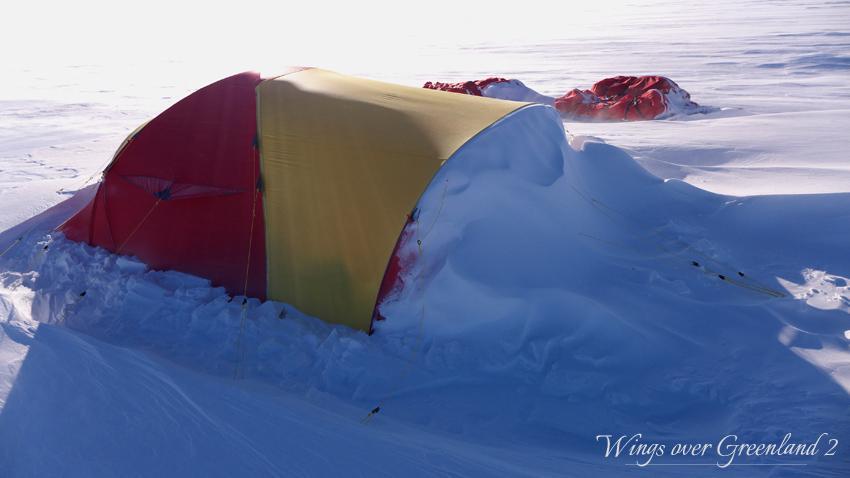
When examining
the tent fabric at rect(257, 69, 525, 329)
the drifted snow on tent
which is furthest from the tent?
the drifted snow on tent

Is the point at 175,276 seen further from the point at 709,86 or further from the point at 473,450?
the point at 709,86

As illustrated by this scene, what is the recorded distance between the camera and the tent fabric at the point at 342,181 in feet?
11.7

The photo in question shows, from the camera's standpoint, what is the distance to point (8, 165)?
693 centimetres

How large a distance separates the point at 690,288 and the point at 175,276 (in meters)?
3.20

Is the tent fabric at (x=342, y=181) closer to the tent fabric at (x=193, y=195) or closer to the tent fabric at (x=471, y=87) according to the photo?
the tent fabric at (x=193, y=195)

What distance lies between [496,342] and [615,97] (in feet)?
23.2

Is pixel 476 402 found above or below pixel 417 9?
below

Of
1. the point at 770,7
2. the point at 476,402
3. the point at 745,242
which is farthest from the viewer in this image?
the point at 770,7

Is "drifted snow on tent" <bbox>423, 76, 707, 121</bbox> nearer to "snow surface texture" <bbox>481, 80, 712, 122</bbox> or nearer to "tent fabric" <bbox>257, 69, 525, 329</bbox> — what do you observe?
"snow surface texture" <bbox>481, 80, 712, 122</bbox>

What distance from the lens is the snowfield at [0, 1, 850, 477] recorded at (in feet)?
8.52

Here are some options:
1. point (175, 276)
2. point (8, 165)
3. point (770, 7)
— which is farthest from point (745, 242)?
point (770, 7)

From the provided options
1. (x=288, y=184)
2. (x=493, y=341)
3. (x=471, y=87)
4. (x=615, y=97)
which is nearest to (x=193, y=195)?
(x=288, y=184)

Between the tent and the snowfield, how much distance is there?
0.45 ft

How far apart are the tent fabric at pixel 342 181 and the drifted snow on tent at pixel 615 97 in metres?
5.16
